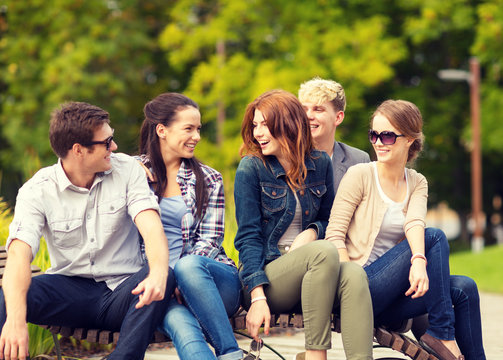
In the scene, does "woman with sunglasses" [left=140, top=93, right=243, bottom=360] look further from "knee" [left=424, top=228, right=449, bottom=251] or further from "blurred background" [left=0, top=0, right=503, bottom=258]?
"blurred background" [left=0, top=0, right=503, bottom=258]

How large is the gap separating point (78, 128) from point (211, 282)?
895mm

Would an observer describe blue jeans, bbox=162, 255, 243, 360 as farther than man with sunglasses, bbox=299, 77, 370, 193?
No

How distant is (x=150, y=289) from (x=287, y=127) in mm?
1055

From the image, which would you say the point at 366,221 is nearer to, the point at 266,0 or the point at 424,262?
the point at 424,262

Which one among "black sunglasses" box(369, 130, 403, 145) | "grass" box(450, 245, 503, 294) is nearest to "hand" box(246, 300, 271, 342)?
"black sunglasses" box(369, 130, 403, 145)

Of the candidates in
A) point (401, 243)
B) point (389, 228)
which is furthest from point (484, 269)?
point (401, 243)

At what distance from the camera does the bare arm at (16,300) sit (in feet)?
10.5

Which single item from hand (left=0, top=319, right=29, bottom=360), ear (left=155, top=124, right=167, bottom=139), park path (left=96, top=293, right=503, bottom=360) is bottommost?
park path (left=96, top=293, right=503, bottom=360)

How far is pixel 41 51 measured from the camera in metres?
20.1

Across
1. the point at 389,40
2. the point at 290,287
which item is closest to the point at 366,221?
the point at 290,287

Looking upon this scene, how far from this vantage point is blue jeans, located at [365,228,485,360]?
3.67 meters

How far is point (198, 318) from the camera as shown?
3477 millimetres

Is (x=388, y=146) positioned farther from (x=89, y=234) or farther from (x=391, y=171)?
(x=89, y=234)

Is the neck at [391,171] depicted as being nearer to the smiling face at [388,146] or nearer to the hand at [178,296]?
the smiling face at [388,146]
